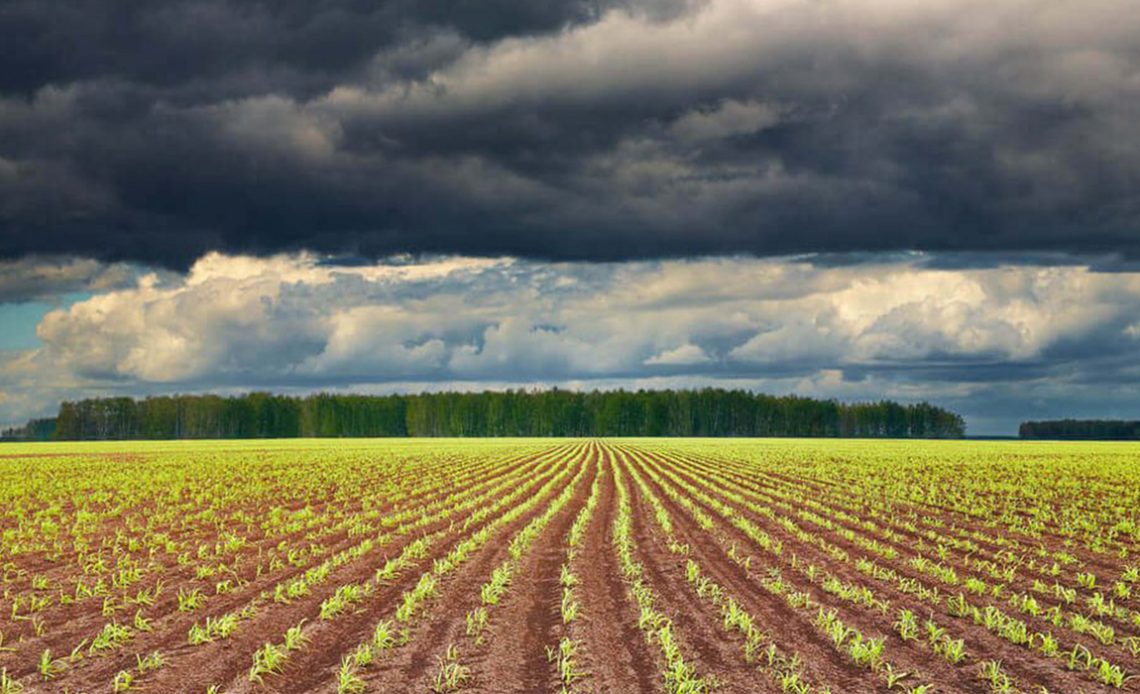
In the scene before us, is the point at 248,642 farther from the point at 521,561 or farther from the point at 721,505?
the point at 721,505

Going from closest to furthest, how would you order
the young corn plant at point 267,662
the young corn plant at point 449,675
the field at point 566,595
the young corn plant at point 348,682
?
the young corn plant at point 348,682
the young corn plant at point 449,675
the young corn plant at point 267,662
the field at point 566,595

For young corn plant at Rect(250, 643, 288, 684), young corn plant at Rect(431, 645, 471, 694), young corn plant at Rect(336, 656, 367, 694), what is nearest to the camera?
young corn plant at Rect(336, 656, 367, 694)

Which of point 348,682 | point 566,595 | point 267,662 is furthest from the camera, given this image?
point 566,595

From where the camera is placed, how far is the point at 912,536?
2631 cm

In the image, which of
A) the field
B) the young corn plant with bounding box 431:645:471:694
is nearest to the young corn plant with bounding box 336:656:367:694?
the field

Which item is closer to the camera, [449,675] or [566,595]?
[449,675]

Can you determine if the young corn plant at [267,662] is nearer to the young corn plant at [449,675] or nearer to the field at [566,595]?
the field at [566,595]

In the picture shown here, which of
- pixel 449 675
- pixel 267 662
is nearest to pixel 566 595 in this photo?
pixel 449 675

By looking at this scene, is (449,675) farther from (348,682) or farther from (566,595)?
(566,595)

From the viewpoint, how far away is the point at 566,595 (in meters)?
16.6

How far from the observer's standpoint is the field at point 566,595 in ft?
40.2

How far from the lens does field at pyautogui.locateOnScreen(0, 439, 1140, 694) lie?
40.2 ft

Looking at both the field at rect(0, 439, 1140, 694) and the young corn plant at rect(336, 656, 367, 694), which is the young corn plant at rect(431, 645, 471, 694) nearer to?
the field at rect(0, 439, 1140, 694)

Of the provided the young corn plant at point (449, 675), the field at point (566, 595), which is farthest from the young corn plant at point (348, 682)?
the young corn plant at point (449, 675)
